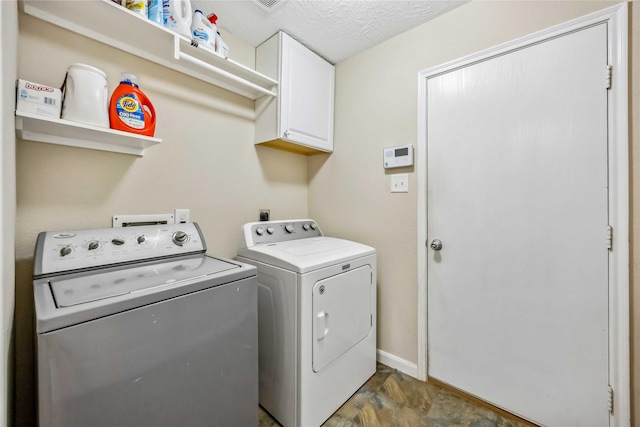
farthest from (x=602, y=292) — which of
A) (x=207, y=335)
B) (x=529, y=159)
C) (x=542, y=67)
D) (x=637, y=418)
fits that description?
(x=207, y=335)

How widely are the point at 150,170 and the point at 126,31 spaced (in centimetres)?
69

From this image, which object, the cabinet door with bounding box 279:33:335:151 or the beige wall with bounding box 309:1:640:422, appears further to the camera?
the cabinet door with bounding box 279:33:335:151

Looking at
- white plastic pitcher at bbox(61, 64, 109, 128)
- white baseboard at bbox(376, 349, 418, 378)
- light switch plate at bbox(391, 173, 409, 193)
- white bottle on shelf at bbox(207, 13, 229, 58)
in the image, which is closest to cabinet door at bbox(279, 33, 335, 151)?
white bottle on shelf at bbox(207, 13, 229, 58)

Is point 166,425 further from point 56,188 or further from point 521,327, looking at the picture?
point 521,327

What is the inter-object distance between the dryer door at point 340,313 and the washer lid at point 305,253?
4.0 inches

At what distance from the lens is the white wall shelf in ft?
3.45

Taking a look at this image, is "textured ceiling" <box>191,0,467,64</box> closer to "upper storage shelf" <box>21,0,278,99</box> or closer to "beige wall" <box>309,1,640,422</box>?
"beige wall" <box>309,1,640,422</box>

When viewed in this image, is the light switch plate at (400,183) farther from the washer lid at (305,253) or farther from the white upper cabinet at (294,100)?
the white upper cabinet at (294,100)

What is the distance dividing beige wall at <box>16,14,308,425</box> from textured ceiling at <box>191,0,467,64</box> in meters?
0.21

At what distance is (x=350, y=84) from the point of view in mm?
2129

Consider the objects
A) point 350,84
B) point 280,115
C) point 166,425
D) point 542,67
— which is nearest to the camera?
point 166,425

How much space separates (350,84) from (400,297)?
1.71m

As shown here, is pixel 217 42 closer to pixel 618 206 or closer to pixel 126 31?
pixel 126 31

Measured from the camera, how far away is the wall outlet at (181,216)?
1568 mm
